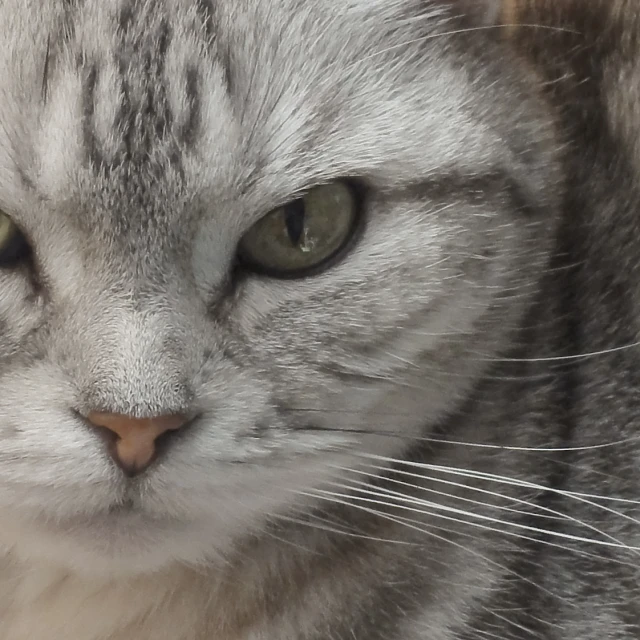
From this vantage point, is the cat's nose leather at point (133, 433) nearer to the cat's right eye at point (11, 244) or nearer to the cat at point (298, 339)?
the cat at point (298, 339)

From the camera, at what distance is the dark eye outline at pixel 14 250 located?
25.3 inches

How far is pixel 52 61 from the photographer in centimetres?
63

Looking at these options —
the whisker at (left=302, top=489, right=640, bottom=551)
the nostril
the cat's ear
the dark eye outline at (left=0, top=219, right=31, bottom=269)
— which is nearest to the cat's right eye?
the dark eye outline at (left=0, top=219, right=31, bottom=269)

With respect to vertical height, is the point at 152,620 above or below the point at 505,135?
below

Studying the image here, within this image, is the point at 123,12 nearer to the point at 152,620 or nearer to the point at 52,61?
the point at 52,61

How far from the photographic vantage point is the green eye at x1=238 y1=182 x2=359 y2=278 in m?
0.66

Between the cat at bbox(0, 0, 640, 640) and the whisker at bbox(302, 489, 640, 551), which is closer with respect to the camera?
the cat at bbox(0, 0, 640, 640)

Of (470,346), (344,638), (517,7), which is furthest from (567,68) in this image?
(344,638)

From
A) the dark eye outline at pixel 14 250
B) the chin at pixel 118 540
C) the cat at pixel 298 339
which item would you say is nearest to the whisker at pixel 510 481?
the cat at pixel 298 339

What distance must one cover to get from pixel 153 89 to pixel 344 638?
1.69ft

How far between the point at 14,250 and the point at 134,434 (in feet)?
0.58

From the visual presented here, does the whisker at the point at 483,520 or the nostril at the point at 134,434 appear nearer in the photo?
the nostril at the point at 134,434

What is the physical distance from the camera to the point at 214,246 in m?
0.64

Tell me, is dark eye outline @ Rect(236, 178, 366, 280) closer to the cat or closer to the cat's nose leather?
the cat
